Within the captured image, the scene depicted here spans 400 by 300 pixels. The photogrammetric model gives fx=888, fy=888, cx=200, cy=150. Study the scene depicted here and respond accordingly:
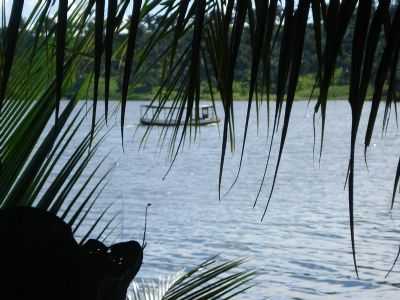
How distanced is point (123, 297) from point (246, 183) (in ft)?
64.4

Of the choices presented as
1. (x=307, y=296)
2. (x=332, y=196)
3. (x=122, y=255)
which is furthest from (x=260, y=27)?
(x=332, y=196)

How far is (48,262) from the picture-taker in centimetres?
72

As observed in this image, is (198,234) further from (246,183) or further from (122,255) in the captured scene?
(122,255)

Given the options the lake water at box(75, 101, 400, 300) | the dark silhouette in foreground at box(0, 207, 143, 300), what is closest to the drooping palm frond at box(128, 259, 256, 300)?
the dark silhouette in foreground at box(0, 207, 143, 300)

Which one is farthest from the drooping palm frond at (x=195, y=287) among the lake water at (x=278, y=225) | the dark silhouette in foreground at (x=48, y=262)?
the lake water at (x=278, y=225)

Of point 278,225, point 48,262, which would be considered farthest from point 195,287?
point 278,225

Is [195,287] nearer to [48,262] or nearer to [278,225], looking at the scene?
[48,262]

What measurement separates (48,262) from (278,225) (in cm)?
1372

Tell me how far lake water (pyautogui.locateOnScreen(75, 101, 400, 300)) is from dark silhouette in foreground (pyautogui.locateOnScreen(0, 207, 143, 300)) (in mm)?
4249

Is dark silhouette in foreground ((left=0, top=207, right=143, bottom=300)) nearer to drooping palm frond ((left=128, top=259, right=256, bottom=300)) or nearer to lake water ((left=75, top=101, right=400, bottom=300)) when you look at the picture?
drooping palm frond ((left=128, top=259, right=256, bottom=300))

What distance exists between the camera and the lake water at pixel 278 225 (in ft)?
33.8

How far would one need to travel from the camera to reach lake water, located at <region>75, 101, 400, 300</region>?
10289 millimetres

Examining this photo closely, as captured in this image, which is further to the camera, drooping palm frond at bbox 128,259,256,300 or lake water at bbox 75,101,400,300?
lake water at bbox 75,101,400,300

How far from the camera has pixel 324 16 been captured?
687 mm
